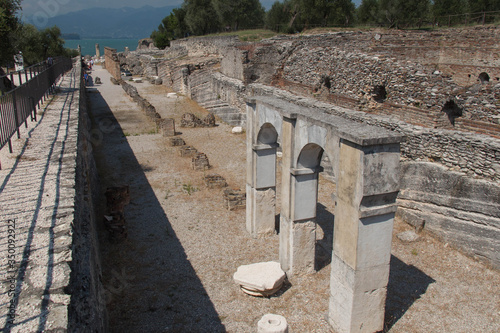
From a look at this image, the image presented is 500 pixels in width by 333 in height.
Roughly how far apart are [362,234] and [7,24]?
49.4 ft

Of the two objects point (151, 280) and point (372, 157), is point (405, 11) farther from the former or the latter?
point (151, 280)

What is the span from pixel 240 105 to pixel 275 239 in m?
13.0

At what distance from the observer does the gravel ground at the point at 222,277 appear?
20.9 feet

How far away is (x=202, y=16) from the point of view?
50.3 meters

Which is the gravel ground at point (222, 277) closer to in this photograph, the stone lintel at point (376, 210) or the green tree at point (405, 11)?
the stone lintel at point (376, 210)

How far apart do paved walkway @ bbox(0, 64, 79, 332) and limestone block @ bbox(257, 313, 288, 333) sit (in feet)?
10.1

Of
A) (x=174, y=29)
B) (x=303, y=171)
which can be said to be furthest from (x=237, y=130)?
(x=174, y=29)

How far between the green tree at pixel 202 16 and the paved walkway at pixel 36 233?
46550mm

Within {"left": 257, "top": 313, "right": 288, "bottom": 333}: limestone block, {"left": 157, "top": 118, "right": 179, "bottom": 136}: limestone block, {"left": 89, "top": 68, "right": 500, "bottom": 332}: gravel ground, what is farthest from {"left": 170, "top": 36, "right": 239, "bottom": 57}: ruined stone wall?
{"left": 257, "top": 313, "right": 288, "bottom": 333}: limestone block

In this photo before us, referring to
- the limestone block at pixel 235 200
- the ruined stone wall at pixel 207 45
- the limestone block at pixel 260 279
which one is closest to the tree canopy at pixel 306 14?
the ruined stone wall at pixel 207 45

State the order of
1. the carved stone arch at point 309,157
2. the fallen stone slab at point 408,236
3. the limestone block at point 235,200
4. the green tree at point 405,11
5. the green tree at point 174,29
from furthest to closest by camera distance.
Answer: the green tree at point 174,29 → the green tree at point 405,11 → the limestone block at point 235,200 → the fallen stone slab at point 408,236 → the carved stone arch at point 309,157

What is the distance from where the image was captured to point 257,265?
24.2 feet

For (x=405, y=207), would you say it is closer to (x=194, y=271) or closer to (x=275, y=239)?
(x=275, y=239)

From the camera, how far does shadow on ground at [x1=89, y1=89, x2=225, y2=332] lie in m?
6.27
